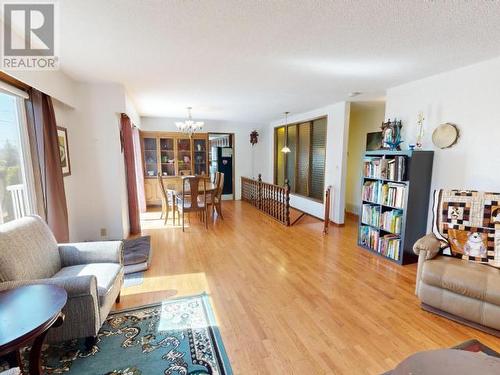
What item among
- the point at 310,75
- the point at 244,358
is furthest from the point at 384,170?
the point at 244,358

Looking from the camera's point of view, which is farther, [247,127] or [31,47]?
[247,127]

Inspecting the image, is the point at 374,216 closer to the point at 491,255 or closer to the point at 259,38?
the point at 491,255

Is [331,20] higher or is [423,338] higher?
[331,20]

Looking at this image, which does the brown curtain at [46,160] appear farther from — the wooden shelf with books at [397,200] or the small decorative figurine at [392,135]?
the small decorative figurine at [392,135]

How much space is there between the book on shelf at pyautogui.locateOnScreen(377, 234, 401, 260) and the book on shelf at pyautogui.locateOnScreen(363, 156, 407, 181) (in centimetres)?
78

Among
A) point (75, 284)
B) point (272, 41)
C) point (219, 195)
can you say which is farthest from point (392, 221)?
point (75, 284)

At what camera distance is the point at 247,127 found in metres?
7.61

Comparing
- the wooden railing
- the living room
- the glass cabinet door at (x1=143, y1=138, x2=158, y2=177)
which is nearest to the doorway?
the wooden railing

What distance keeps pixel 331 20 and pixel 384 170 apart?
2217mm

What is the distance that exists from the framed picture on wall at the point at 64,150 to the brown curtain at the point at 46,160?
0.52 m

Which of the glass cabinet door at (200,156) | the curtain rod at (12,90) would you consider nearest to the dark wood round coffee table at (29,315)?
the curtain rod at (12,90)

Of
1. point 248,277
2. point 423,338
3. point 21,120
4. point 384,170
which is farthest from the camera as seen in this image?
point 384,170

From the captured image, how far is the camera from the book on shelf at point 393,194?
318 cm

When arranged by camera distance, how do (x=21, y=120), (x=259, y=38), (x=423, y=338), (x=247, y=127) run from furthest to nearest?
(x=247, y=127) → (x=21, y=120) → (x=259, y=38) → (x=423, y=338)
